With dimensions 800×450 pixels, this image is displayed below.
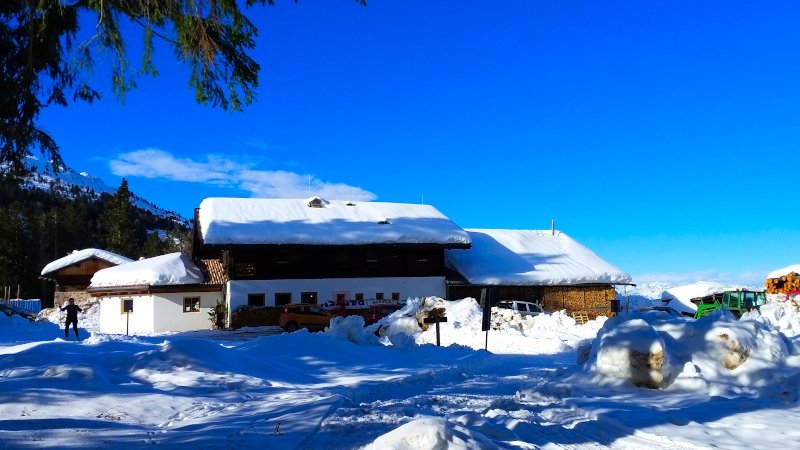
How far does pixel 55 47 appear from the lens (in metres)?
9.92

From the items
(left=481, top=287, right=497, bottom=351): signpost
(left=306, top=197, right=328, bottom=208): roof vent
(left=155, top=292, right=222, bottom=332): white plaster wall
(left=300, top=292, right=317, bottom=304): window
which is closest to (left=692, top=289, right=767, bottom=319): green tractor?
(left=300, top=292, right=317, bottom=304): window

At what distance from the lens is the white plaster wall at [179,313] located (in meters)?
36.6

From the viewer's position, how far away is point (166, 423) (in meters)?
7.61

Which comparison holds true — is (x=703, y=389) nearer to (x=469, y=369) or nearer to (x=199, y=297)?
(x=469, y=369)

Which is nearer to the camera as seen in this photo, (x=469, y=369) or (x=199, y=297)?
(x=469, y=369)

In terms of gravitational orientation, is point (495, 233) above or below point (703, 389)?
above

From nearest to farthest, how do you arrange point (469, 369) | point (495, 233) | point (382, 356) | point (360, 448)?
point (360, 448) < point (469, 369) < point (382, 356) < point (495, 233)

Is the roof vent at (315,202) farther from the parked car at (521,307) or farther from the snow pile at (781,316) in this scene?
the snow pile at (781,316)

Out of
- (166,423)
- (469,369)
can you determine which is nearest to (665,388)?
(469,369)

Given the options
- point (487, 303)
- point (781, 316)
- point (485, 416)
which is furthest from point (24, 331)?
point (781, 316)

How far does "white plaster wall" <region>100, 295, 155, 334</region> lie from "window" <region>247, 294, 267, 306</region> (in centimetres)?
560

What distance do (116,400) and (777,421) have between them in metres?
8.83

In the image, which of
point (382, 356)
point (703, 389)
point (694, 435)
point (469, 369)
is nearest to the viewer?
point (694, 435)

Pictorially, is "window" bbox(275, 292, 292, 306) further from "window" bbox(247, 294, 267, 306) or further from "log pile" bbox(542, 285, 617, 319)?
"log pile" bbox(542, 285, 617, 319)
